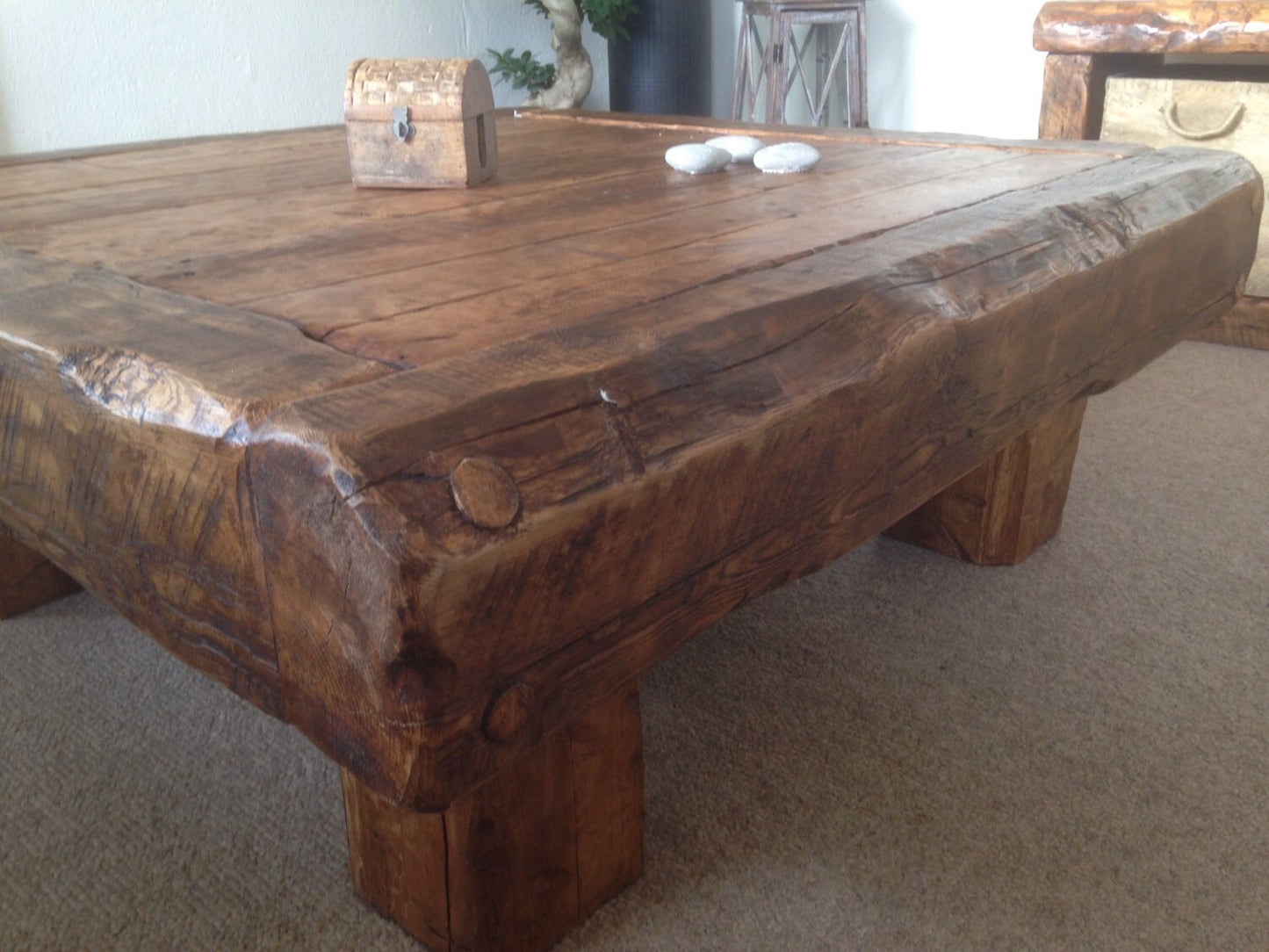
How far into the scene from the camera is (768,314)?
662 millimetres

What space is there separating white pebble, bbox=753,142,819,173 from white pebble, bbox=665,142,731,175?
0.04m

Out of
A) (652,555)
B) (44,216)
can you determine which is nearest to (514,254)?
(652,555)

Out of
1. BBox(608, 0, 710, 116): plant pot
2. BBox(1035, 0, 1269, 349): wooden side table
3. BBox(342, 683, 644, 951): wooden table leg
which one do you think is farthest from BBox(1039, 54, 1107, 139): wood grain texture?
BBox(342, 683, 644, 951): wooden table leg

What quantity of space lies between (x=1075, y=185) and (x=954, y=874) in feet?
2.10

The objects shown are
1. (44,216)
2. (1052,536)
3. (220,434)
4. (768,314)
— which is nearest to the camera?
(220,434)

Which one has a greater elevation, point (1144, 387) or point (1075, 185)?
point (1075, 185)

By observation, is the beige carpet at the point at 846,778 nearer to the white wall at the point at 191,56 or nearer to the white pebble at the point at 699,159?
the white pebble at the point at 699,159

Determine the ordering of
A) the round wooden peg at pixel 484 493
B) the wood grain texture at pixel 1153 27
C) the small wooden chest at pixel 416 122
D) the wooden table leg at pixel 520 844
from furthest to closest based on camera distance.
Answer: the wood grain texture at pixel 1153 27, the small wooden chest at pixel 416 122, the wooden table leg at pixel 520 844, the round wooden peg at pixel 484 493

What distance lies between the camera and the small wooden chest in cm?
115

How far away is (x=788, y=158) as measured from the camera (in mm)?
1220

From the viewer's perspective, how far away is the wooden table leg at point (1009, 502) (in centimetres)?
127

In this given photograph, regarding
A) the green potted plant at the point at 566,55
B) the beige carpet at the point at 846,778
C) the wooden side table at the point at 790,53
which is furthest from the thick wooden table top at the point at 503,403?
the green potted plant at the point at 566,55

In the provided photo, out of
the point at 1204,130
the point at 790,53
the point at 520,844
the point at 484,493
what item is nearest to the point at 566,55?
the point at 790,53

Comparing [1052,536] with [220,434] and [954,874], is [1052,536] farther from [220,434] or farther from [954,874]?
[220,434]
